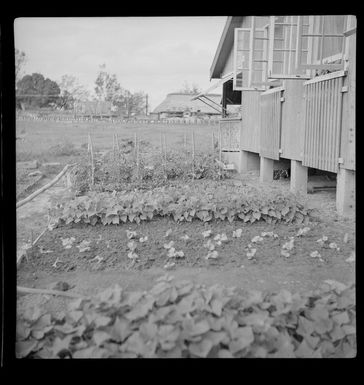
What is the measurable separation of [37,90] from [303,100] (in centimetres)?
421

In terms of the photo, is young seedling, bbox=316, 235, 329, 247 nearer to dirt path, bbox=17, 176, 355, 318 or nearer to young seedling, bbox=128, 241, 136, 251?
dirt path, bbox=17, 176, 355, 318

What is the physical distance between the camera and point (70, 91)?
432 cm

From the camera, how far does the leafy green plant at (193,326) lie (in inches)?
87.9

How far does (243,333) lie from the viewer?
2.27 meters

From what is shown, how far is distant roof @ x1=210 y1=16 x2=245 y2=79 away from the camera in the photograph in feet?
30.9

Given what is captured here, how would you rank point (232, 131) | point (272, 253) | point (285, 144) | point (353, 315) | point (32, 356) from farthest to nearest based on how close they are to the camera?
point (232, 131) < point (285, 144) < point (272, 253) < point (353, 315) < point (32, 356)

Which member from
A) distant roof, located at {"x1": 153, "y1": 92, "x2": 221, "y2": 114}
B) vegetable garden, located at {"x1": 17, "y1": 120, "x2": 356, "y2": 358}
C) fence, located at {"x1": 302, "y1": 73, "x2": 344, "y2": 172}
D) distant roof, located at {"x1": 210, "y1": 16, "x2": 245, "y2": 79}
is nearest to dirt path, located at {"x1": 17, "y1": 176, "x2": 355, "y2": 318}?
vegetable garden, located at {"x1": 17, "y1": 120, "x2": 356, "y2": 358}

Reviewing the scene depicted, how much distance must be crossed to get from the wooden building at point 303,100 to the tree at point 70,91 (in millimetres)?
2310

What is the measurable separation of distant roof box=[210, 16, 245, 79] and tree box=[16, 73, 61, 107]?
19.3 ft

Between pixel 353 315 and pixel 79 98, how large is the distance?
3.50 m

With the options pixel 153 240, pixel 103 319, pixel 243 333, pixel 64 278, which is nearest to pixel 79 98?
pixel 153 240

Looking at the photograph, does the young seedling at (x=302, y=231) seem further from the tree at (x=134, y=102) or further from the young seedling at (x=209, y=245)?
the tree at (x=134, y=102)

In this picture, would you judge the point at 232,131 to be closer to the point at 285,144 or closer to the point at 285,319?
the point at 285,144
